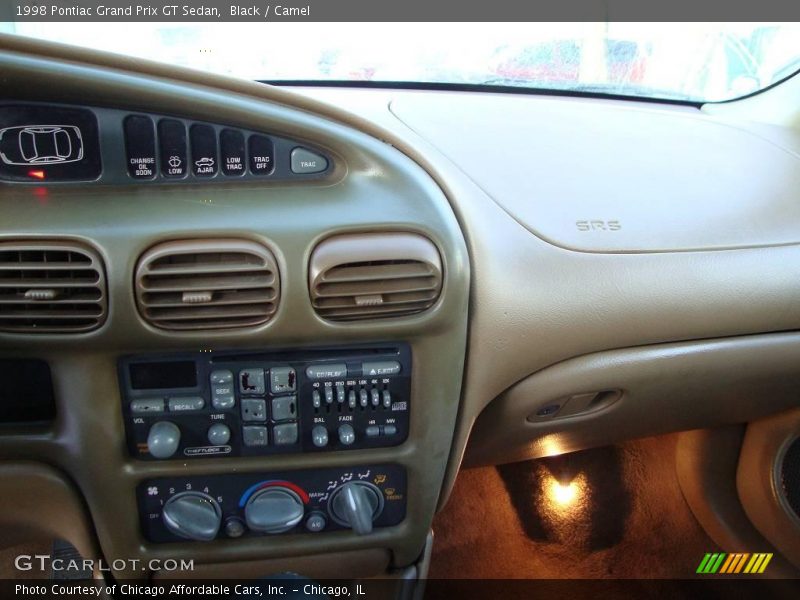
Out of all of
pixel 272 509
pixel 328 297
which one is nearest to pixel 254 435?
pixel 272 509

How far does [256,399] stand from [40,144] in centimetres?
46

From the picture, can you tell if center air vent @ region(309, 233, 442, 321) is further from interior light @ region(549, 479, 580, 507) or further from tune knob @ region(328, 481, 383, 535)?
interior light @ region(549, 479, 580, 507)

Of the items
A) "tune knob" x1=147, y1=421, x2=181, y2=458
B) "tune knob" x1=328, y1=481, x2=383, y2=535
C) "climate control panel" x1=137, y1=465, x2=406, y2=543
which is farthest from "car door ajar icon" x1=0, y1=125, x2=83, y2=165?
"tune knob" x1=328, y1=481, x2=383, y2=535

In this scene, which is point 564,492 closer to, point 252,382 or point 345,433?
point 345,433

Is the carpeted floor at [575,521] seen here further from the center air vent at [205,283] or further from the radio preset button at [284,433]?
the center air vent at [205,283]

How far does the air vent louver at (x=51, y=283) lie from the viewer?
0.88 metres

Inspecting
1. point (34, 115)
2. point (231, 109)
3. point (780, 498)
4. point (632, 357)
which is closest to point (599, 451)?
point (780, 498)

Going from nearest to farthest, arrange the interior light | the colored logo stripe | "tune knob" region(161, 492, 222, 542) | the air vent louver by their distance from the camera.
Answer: the air vent louver → "tune knob" region(161, 492, 222, 542) → the colored logo stripe → the interior light

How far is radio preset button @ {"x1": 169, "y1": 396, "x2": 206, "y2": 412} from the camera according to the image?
1.00 meters

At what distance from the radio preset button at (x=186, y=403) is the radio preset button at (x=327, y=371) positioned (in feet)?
0.55

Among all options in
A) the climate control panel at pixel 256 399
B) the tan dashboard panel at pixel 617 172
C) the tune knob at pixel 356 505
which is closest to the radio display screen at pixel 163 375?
the climate control panel at pixel 256 399

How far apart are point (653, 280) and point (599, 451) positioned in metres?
0.97

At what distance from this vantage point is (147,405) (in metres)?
1.01

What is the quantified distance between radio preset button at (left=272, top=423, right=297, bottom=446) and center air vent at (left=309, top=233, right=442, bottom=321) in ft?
0.66
